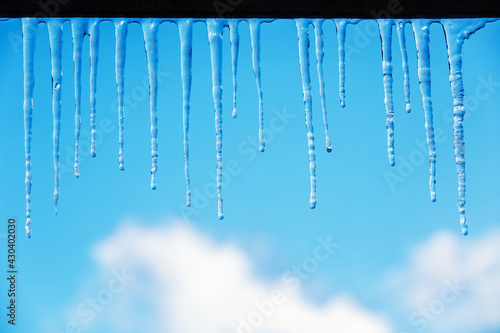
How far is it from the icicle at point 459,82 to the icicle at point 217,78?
0.61 meters

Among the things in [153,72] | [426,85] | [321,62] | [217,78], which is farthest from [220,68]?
[426,85]

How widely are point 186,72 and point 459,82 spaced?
0.87m

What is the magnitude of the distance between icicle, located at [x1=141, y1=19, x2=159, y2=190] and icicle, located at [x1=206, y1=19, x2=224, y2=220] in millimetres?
157

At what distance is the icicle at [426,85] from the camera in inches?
62.0

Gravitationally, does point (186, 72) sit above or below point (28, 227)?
above

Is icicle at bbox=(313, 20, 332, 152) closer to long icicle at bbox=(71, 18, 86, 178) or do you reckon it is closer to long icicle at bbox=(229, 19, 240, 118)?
long icicle at bbox=(229, 19, 240, 118)

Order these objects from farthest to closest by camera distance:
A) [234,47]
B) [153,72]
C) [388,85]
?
[388,85] < [153,72] < [234,47]

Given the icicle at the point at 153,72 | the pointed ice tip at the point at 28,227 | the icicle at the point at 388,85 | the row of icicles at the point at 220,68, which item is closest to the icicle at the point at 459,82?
the row of icicles at the point at 220,68

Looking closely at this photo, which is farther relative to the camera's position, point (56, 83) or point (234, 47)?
point (56, 83)

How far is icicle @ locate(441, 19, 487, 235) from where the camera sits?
1.42m

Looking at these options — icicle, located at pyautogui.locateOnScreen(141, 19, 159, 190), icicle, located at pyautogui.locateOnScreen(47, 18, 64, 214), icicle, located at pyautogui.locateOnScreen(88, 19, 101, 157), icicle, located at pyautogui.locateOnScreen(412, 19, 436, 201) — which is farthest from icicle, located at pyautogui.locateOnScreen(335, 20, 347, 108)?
icicle, located at pyautogui.locateOnScreen(47, 18, 64, 214)

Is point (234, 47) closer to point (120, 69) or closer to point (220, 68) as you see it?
point (220, 68)

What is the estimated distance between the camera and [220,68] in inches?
64.5
